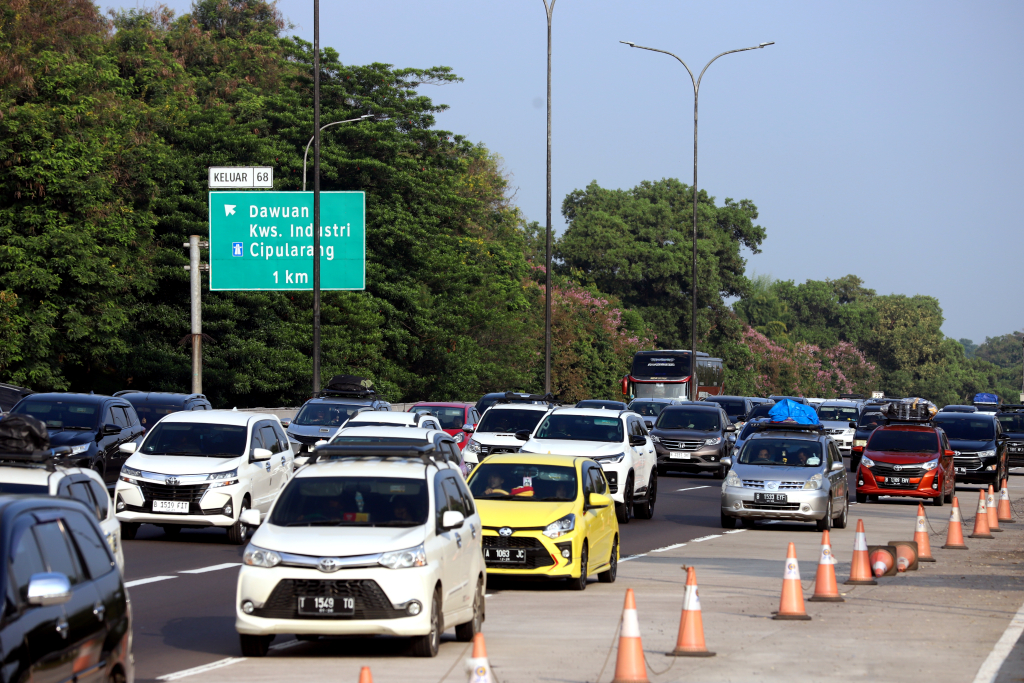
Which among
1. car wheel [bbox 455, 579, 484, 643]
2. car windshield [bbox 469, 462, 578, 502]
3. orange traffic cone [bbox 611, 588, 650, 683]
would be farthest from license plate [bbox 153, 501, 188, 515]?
orange traffic cone [bbox 611, 588, 650, 683]

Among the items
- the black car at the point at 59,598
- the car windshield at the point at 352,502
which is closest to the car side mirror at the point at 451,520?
the car windshield at the point at 352,502

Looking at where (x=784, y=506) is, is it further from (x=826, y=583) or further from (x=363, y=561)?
(x=363, y=561)

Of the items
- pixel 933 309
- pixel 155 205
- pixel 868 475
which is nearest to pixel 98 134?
pixel 155 205

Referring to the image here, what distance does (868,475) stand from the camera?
101ft

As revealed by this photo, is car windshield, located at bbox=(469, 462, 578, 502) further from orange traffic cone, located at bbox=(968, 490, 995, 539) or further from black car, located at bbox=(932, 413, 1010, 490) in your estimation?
black car, located at bbox=(932, 413, 1010, 490)

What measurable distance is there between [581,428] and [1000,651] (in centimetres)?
1363

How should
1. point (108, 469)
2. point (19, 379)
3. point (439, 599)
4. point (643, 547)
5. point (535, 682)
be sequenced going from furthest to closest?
point (19, 379) → point (108, 469) → point (643, 547) → point (439, 599) → point (535, 682)

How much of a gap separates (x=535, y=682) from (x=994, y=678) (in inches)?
132

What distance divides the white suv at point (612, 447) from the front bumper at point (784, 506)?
1697 mm

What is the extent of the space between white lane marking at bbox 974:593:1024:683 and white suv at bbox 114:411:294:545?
31.3 ft

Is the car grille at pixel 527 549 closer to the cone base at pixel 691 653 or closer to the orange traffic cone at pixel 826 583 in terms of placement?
the orange traffic cone at pixel 826 583

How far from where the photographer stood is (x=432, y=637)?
34.5ft

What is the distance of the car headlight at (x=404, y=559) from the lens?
1038 centimetres

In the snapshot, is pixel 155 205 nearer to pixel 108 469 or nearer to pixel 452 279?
pixel 452 279
